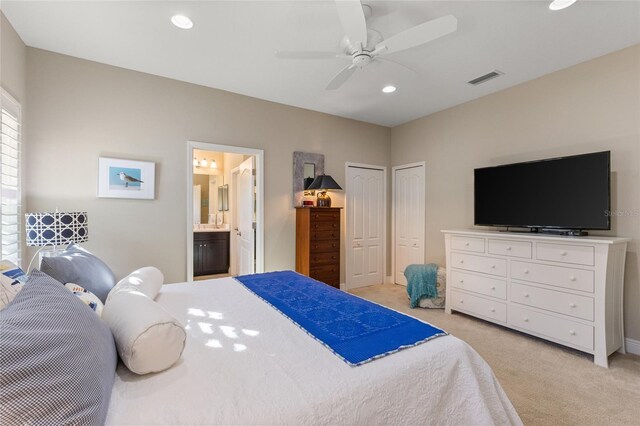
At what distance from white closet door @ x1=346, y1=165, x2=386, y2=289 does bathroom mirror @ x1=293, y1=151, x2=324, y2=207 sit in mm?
611

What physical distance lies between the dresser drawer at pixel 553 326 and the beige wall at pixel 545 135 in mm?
559

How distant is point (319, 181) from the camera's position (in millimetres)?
4047

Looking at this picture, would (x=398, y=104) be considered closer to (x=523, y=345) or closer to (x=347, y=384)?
(x=523, y=345)

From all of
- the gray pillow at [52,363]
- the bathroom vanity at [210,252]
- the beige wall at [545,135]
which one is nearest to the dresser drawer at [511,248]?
the beige wall at [545,135]

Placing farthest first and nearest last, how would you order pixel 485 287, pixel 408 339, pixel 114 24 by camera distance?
pixel 485 287 < pixel 114 24 < pixel 408 339

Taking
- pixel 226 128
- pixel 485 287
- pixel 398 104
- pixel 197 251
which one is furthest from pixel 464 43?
pixel 197 251

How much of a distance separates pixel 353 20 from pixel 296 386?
208 cm

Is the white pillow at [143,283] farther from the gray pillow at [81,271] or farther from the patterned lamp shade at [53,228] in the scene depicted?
the patterned lamp shade at [53,228]

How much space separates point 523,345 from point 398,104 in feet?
10.7

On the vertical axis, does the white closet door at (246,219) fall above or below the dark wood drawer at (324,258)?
above

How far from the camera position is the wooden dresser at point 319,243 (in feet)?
13.0

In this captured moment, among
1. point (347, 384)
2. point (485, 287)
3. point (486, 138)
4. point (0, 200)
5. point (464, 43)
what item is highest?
point (464, 43)

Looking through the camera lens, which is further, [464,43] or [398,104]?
[398,104]

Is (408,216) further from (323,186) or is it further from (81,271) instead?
(81,271)
